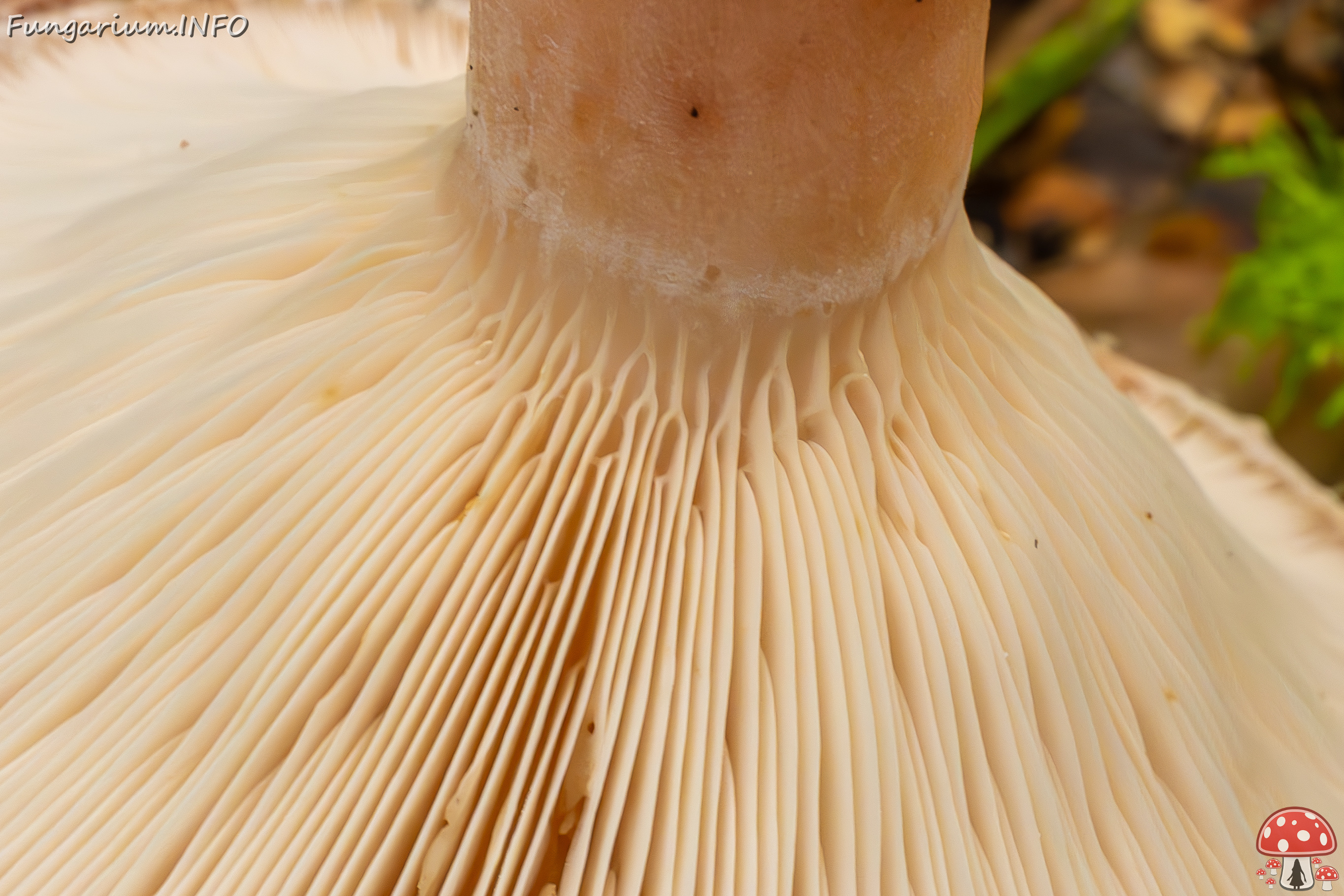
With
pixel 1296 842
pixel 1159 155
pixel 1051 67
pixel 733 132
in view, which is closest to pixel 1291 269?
pixel 1159 155

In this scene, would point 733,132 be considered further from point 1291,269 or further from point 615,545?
point 1291,269

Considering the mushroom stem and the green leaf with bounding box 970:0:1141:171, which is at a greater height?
the green leaf with bounding box 970:0:1141:171

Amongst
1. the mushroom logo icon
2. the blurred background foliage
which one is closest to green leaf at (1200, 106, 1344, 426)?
the blurred background foliage

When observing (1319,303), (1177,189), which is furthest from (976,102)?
(1177,189)

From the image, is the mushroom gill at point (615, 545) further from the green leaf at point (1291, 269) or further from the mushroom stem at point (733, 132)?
the green leaf at point (1291, 269)

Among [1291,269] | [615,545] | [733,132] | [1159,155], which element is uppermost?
[1159,155]

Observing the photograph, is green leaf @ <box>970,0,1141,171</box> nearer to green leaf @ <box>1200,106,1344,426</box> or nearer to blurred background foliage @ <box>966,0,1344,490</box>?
blurred background foliage @ <box>966,0,1344,490</box>
